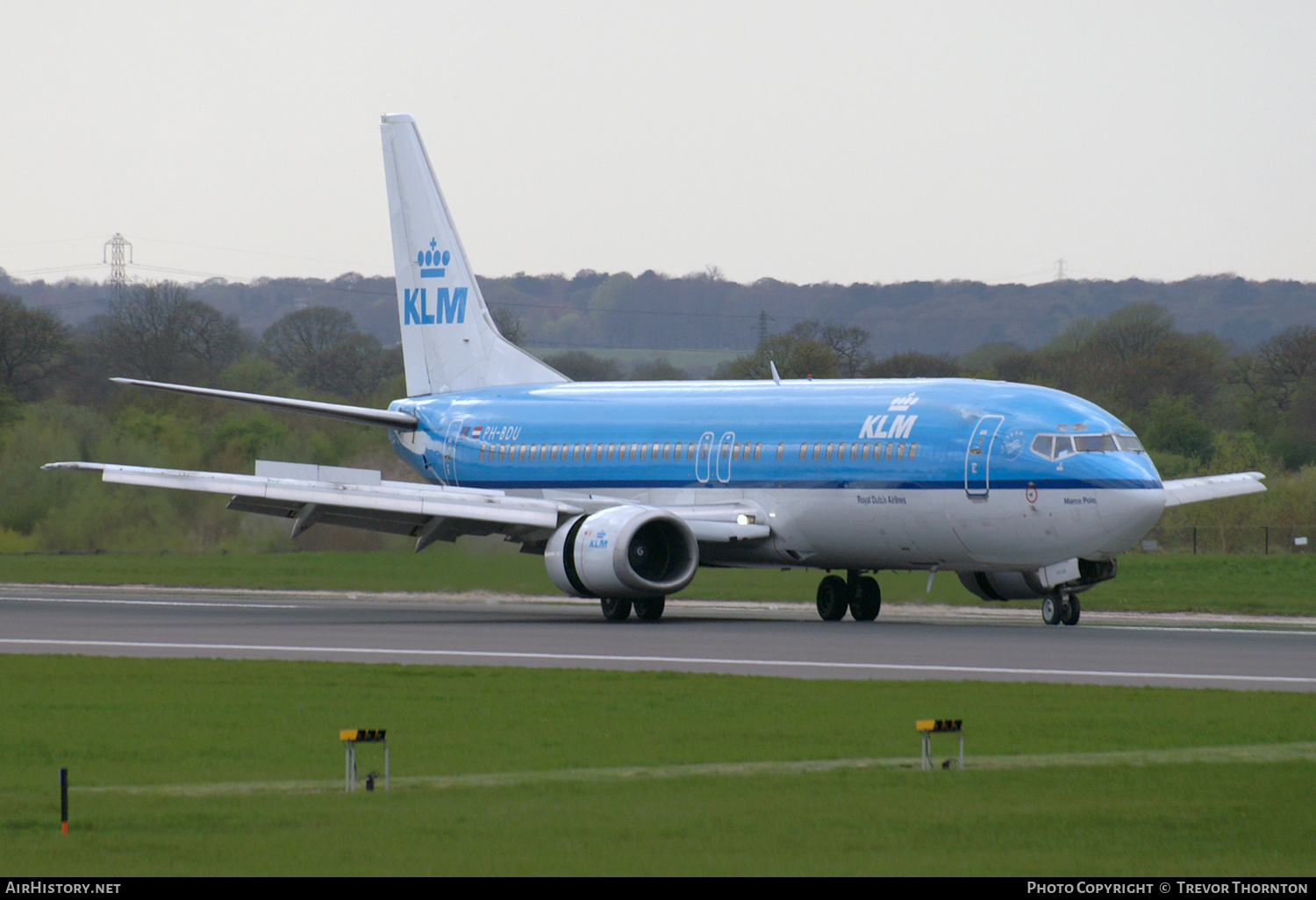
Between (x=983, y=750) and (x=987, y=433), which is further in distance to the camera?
(x=987, y=433)

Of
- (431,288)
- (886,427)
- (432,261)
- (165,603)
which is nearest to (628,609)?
(886,427)

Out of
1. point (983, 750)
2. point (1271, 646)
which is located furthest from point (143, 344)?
point (983, 750)

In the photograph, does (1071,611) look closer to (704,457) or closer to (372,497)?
(704,457)

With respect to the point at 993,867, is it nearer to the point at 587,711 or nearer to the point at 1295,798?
the point at 1295,798

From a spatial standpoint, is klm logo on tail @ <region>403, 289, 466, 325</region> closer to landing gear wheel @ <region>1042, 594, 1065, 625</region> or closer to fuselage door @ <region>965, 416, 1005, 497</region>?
fuselage door @ <region>965, 416, 1005, 497</region>

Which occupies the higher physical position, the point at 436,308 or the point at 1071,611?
the point at 436,308

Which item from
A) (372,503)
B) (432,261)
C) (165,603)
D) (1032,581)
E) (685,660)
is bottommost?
(165,603)

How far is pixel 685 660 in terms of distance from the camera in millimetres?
23359

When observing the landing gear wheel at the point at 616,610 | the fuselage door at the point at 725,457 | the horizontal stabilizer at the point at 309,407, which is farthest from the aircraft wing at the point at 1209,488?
the horizontal stabilizer at the point at 309,407

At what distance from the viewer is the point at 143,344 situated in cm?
6975

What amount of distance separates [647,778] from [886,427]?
699 inches
